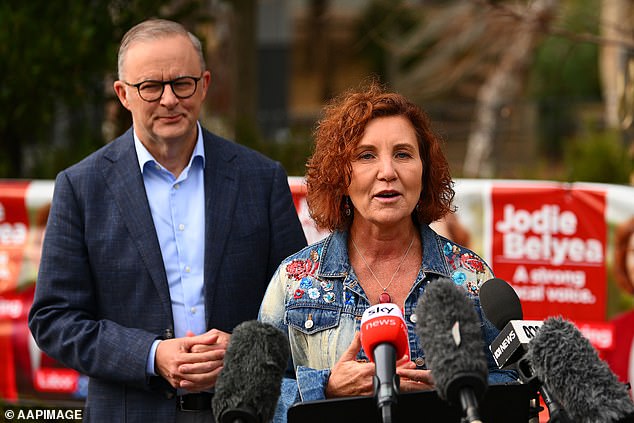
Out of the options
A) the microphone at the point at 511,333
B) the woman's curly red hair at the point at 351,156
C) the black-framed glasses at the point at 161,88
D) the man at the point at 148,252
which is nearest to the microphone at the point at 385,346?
Result: the microphone at the point at 511,333

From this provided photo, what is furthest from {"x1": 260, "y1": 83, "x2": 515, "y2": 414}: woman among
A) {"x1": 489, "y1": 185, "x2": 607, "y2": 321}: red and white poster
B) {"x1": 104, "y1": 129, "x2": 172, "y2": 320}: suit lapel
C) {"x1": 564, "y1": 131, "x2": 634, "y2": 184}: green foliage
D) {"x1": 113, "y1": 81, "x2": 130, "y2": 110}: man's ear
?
{"x1": 564, "y1": 131, "x2": 634, "y2": 184}: green foliage

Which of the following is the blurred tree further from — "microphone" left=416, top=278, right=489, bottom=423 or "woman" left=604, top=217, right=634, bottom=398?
"microphone" left=416, top=278, right=489, bottom=423

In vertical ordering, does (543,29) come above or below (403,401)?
above

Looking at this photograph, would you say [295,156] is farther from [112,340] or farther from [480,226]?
[112,340]

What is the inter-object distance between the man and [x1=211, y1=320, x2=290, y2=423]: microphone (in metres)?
0.84

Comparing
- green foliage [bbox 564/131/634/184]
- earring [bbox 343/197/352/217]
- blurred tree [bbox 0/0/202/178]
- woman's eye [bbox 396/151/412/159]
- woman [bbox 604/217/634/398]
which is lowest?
woman [bbox 604/217/634/398]

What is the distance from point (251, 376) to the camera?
9.25 ft

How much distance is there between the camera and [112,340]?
375cm

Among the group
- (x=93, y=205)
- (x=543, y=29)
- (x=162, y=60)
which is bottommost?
(x=93, y=205)

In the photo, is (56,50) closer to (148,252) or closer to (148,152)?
(148,152)

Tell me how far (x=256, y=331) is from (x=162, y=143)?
48.6 inches

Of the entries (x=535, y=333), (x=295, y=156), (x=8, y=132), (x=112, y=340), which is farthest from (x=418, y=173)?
(x=295, y=156)

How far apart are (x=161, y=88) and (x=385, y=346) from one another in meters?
1.58

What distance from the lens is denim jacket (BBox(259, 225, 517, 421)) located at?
344cm
